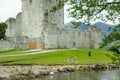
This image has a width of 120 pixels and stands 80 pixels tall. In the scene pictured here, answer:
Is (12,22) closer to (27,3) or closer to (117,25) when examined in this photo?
(27,3)

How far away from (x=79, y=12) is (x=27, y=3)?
78912mm

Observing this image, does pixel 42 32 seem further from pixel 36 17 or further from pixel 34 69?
pixel 34 69

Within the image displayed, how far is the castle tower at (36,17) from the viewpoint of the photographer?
87312 mm

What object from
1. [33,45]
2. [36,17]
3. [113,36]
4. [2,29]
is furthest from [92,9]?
[2,29]

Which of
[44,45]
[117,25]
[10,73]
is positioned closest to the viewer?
[117,25]

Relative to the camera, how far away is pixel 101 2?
13977 millimetres

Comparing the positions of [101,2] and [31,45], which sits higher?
[101,2]

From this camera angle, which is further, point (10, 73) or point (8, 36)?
point (8, 36)

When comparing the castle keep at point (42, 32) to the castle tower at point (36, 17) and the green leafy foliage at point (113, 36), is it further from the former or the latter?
the green leafy foliage at point (113, 36)

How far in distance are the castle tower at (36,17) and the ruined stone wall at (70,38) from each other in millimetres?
3600

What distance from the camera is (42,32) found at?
82.8 m

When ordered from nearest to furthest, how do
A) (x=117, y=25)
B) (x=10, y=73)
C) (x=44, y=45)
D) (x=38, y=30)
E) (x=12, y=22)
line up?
(x=117, y=25) < (x=10, y=73) < (x=44, y=45) < (x=38, y=30) < (x=12, y=22)

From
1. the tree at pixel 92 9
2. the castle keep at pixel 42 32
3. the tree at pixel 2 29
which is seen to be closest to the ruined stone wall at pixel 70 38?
the castle keep at pixel 42 32

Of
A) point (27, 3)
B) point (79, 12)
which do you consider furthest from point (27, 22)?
point (79, 12)
